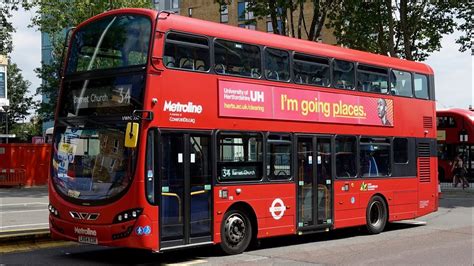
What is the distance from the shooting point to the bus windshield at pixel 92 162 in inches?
371

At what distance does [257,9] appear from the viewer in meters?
28.0

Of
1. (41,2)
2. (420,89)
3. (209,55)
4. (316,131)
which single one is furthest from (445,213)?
(41,2)

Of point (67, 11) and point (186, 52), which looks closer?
point (186, 52)

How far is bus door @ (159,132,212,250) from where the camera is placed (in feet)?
31.7

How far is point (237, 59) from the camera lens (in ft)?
36.7

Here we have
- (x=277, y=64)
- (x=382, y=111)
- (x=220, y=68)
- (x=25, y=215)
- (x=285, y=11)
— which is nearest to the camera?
(x=220, y=68)

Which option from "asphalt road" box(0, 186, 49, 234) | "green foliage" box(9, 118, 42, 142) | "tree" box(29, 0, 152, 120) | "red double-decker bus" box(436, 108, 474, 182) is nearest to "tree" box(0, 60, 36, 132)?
"green foliage" box(9, 118, 42, 142)

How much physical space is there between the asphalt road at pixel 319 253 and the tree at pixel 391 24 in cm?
1854

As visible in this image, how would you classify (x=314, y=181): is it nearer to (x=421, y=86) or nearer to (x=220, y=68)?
(x=220, y=68)

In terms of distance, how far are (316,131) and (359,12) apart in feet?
65.8

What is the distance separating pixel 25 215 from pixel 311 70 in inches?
408

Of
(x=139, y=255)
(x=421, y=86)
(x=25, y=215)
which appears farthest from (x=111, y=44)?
A: (x=25, y=215)

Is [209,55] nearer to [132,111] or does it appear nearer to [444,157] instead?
[132,111]

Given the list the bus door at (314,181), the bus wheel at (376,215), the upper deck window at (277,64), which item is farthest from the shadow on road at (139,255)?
the upper deck window at (277,64)
